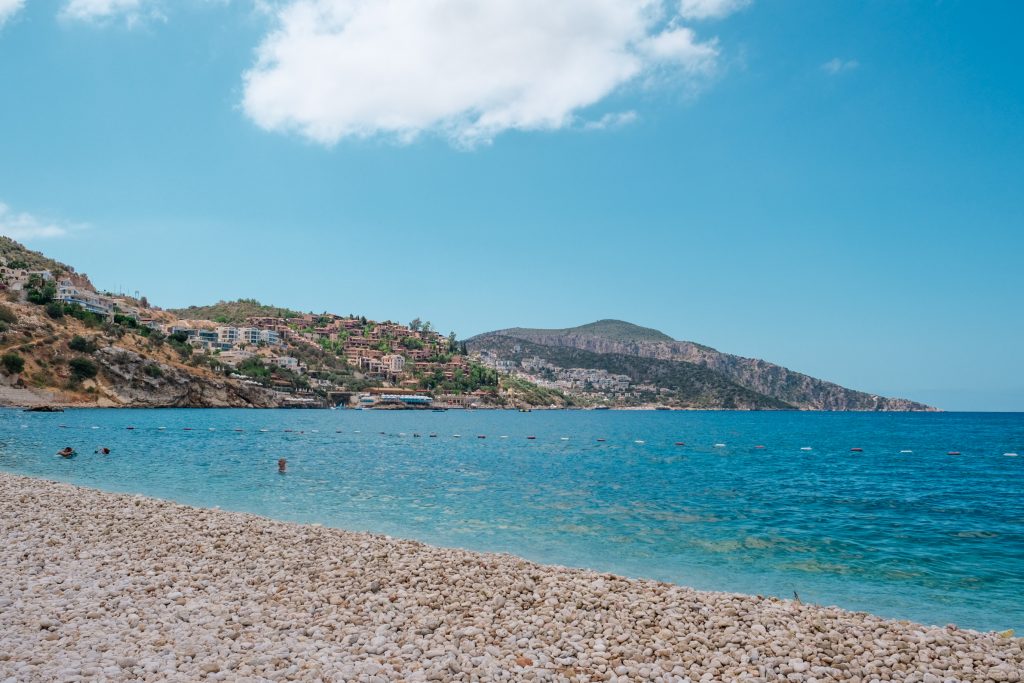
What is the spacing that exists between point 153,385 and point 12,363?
24602mm

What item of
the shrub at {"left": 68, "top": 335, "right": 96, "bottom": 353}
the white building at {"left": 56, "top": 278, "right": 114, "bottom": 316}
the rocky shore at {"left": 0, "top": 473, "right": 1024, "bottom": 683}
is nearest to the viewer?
the rocky shore at {"left": 0, "top": 473, "right": 1024, "bottom": 683}

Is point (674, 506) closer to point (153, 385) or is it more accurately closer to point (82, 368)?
point (82, 368)

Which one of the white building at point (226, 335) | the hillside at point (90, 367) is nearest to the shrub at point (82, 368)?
the hillside at point (90, 367)

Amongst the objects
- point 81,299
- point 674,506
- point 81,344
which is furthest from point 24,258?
point 674,506

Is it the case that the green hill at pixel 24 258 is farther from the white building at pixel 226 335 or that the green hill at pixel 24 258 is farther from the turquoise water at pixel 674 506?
the turquoise water at pixel 674 506

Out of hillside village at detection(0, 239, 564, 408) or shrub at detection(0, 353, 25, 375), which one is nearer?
shrub at detection(0, 353, 25, 375)

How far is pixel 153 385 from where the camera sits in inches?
4690

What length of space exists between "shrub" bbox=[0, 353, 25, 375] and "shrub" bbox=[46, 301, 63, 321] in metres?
17.8

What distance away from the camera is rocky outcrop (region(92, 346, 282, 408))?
368ft

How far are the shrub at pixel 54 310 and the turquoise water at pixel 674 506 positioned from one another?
78.0m

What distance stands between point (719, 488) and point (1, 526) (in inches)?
1064

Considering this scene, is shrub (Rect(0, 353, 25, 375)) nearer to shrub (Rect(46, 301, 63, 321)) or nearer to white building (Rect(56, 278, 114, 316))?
shrub (Rect(46, 301, 63, 321))

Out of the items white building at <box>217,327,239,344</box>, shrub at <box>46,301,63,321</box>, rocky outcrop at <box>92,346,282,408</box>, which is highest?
white building at <box>217,327,239,344</box>

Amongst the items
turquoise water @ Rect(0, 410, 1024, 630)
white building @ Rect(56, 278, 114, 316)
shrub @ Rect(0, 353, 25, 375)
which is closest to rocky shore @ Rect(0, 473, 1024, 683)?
turquoise water @ Rect(0, 410, 1024, 630)
